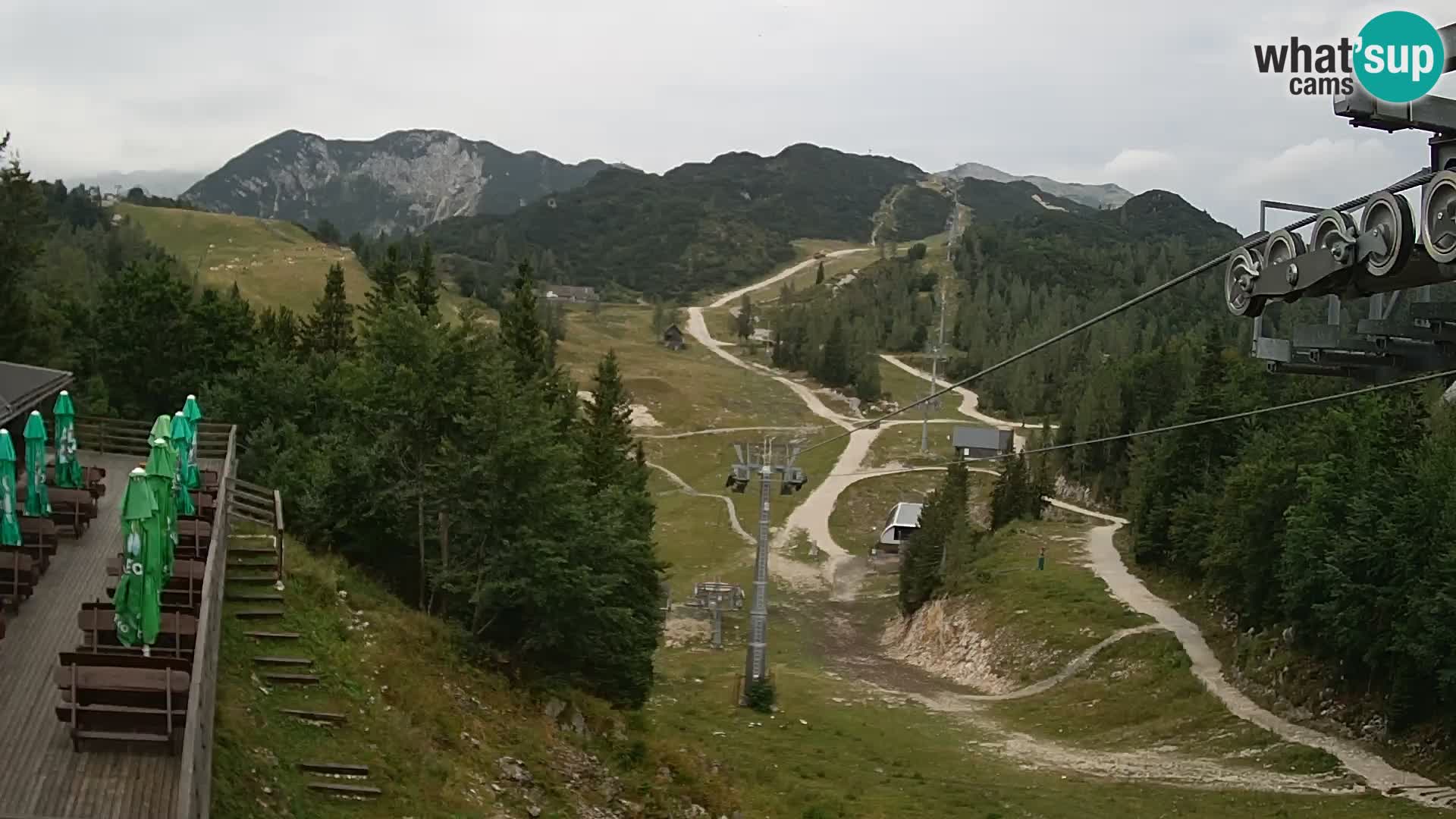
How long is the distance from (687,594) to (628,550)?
35.8 m

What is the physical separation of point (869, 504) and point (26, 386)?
6853 cm

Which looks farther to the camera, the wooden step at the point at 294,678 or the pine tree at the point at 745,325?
the pine tree at the point at 745,325

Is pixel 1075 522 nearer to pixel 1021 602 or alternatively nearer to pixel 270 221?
pixel 1021 602

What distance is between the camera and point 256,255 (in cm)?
16188

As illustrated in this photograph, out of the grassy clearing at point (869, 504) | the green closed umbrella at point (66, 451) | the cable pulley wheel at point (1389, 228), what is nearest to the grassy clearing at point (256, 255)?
the grassy clearing at point (869, 504)

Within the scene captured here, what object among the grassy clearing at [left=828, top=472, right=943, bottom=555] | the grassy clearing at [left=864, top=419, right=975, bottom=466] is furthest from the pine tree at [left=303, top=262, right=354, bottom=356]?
the grassy clearing at [left=864, top=419, right=975, bottom=466]

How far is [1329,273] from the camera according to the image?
34.7 feet

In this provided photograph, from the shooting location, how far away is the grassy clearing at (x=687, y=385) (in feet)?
389

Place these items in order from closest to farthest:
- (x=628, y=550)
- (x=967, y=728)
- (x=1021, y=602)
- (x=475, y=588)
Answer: (x=475, y=588), (x=628, y=550), (x=967, y=728), (x=1021, y=602)

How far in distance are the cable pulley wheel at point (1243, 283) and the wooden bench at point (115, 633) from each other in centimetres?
1488

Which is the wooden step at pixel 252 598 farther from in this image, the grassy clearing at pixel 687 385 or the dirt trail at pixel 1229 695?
the grassy clearing at pixel 687 385

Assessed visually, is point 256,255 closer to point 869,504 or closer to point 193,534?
point 869,504

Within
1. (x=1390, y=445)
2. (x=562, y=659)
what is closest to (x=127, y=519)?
(x=562, y=659)

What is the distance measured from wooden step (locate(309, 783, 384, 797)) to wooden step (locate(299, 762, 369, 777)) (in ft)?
1.33
